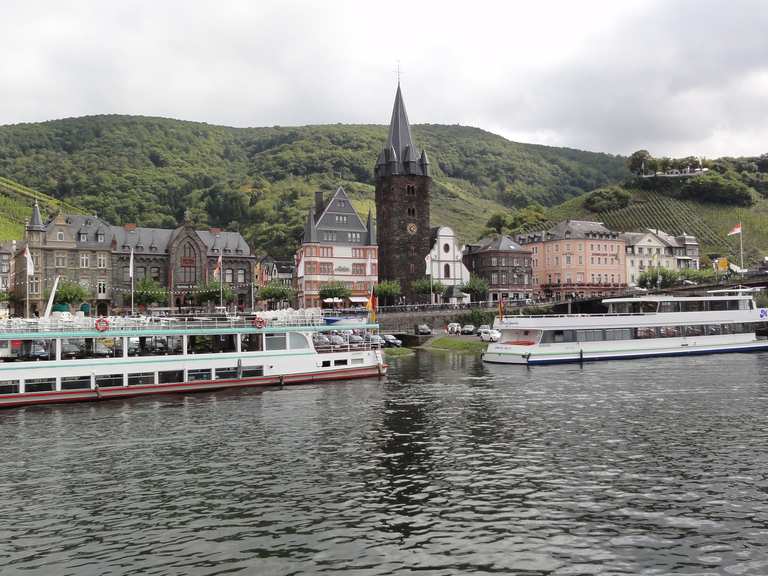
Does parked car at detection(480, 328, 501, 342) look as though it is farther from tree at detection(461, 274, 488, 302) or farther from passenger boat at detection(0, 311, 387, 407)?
tree at detection(461, 274, 488, 302)

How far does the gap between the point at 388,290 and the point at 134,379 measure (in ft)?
239

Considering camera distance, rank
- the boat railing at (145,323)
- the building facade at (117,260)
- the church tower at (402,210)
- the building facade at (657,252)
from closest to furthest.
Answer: the boat railing at (145,323), the building facade at (117,260), the church tower at (402,210), the building facade at (657,252)

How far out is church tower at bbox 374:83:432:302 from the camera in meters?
128

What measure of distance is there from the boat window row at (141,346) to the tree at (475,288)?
73.5m

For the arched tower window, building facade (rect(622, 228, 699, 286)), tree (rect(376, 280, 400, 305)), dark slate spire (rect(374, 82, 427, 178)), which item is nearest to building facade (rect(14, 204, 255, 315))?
the arched tower window

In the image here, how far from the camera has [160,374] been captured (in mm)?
50125

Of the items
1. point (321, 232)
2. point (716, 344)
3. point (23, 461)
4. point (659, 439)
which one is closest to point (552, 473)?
point (659, 439)

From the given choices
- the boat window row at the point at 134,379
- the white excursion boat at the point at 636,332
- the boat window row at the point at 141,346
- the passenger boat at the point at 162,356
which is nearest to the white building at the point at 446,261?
the white excursion boat at the point at 636,332

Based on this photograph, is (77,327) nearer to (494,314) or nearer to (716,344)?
(716,344)

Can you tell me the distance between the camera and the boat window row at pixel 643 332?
223 feet

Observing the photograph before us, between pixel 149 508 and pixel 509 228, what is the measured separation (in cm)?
18079

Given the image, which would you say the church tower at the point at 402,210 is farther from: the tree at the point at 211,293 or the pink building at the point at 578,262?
the tree at the point at 211,293

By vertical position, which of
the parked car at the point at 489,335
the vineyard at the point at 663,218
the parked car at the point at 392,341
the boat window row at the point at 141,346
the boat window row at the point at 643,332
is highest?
the vineyard at the point at 663,218

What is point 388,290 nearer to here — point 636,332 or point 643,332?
point 636,332
